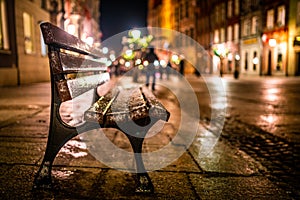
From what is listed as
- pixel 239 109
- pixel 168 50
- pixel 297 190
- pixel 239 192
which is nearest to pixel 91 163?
Result: pixel 239 192

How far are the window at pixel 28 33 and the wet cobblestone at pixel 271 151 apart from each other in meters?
14.2

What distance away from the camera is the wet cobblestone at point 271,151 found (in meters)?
2.78

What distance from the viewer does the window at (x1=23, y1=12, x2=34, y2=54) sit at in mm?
16594

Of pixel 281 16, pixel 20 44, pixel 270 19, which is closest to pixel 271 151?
pixel 20 44

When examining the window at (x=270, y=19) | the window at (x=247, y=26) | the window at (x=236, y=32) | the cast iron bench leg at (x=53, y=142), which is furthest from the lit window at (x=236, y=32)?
the cast iron bench leg at (x=53, y=142)

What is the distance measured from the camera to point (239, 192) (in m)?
2.46

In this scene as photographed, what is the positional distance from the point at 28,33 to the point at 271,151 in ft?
53.9

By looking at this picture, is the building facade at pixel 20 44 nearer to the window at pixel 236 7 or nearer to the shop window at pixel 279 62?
the shop window at pixel 279 62

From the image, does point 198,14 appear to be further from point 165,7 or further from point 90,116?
point 90,116

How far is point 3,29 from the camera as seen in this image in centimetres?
1397

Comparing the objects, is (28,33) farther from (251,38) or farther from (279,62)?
Answer: (251,38)

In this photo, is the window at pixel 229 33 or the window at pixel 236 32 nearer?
the window at pixel 236 32

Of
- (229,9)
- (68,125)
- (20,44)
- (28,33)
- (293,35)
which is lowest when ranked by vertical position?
(68,125)

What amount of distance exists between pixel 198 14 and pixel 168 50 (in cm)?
1718
